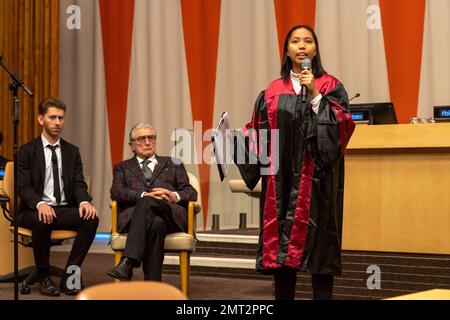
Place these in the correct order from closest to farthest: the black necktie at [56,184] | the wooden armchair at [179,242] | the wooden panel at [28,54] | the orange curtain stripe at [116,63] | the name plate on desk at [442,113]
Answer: the wooden armchair at [179,242]
the name plate on desk at [442,113]
the black necktie at [56,184]
the wooden panel at [28,54]
the orange curtain stripe at [116,63]

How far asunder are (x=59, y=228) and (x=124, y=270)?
2.41 feet

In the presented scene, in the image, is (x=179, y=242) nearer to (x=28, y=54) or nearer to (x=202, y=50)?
(x=202, y=50)

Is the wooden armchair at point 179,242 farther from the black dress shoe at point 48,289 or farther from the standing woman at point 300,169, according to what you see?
the standing woman at point 300,169

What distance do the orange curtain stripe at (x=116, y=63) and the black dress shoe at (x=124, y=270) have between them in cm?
353

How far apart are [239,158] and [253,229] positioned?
3.41 metres

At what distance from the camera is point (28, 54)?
725 centimetres

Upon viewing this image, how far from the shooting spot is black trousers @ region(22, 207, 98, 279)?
4.54m

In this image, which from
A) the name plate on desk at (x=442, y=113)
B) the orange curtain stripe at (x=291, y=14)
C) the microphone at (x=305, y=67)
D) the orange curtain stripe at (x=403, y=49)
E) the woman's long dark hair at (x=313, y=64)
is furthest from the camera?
the orange curtain stripe at (x=291, y=14)

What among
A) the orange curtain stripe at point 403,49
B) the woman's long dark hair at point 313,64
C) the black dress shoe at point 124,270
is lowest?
the black dress shoe at point 124,270

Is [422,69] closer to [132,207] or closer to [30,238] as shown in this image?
[132,207]

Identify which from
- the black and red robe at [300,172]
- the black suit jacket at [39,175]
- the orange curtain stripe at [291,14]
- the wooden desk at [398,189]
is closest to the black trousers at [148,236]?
the black suit jacket at [39,175]

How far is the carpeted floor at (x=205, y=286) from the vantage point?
14.6 feet

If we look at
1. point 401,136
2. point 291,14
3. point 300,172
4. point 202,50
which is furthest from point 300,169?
point 202,50

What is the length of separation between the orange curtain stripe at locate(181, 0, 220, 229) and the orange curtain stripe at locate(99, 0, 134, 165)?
69cm
